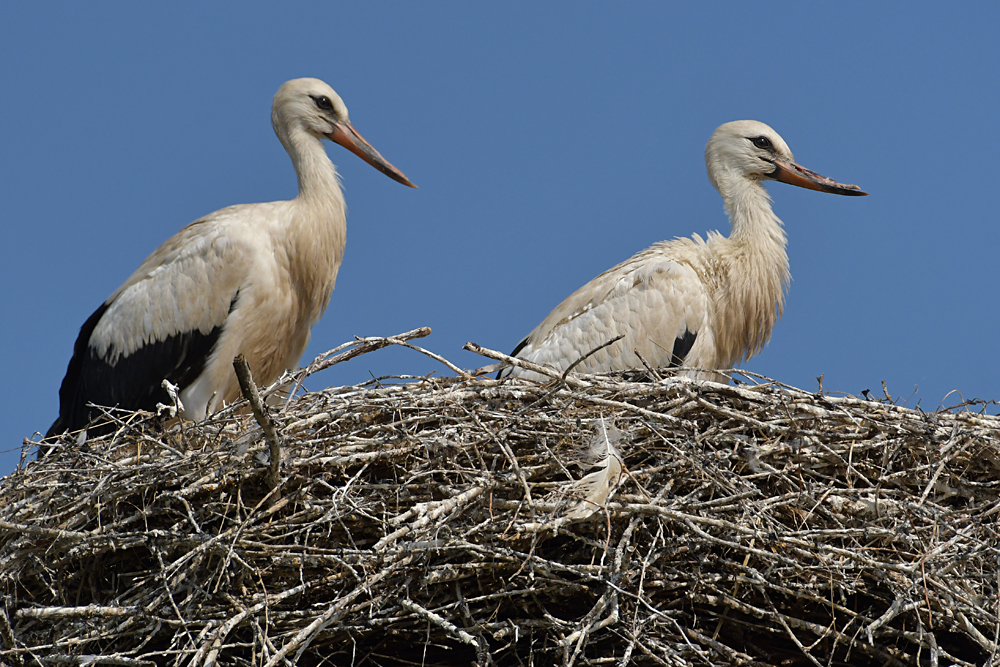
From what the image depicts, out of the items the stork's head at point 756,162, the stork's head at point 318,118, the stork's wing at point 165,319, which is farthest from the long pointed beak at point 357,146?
the stork's head at point 756,162

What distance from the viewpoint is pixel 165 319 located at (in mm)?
5438

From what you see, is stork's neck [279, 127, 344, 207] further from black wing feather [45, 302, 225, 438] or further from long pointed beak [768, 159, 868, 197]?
long pointed beak [768, 159, 868, 197]

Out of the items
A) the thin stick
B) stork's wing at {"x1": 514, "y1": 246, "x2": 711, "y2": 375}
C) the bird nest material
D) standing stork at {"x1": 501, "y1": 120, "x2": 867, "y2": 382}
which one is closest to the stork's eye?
standing stork at {"x1": 501, "y1": 120, "x2": 867, "y2": 382}

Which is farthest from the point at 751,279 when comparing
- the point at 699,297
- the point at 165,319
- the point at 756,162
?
the point at 165,319

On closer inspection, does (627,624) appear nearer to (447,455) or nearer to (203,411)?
(447,455)

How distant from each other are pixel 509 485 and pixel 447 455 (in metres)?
0.24

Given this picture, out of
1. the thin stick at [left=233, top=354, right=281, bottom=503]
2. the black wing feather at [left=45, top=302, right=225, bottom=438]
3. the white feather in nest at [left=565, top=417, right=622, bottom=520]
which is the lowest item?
the thin stick at [left=233, top=354, right=281, bottom=503]

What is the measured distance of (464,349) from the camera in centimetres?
388

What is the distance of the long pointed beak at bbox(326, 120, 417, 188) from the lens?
6093mm

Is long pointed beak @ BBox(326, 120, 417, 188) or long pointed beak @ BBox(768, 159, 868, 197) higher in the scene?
long pointed beak @ BBox(768, 159, 868, 197)

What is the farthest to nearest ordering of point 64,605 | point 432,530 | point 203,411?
1. point 203,411
2. point 64,605
3. point 432,530

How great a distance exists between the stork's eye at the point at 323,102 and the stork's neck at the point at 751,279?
6.70 ft

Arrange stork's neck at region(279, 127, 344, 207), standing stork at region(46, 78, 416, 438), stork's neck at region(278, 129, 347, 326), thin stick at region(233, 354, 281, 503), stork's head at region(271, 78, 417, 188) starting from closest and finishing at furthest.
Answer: thin stick at region(233, 354, 281, 503)
standing stork at region(46, 78, 416, 438)
stork's neck at region(278, 129, 347, 326)
stork's neck at region(279, 127, 344, 207)
stork's head at region(271, 78, 417, 188)

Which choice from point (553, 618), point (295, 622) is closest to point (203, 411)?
point (295, 622)
